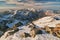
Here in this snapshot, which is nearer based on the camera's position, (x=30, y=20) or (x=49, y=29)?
(x=49, y=29)

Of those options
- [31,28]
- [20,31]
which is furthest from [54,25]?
[20,31]

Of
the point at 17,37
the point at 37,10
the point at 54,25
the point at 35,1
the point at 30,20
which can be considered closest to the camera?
the point at 17,37

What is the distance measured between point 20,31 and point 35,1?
67.8 inches

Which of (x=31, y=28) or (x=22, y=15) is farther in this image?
(x=22, y=15)

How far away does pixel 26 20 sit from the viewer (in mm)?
4426

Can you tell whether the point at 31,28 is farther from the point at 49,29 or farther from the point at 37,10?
the point at 37,10

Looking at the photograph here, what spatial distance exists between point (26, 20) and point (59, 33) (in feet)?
3.49

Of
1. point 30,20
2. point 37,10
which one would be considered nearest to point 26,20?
point 30,20

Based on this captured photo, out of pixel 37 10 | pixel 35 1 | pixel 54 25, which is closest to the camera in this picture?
pixel 54 25

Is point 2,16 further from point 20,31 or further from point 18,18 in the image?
point 20,31

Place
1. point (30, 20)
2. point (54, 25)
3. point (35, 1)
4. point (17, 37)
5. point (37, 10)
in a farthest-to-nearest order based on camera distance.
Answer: point (35, 1) → point (37, 10) → point (30, 20) → point (54, 25) → point (17, 37)

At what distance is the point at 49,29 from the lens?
3793 millimetres

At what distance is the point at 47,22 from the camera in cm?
420

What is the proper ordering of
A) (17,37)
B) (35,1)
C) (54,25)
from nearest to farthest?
(17,37), (54,25), (35,1)
